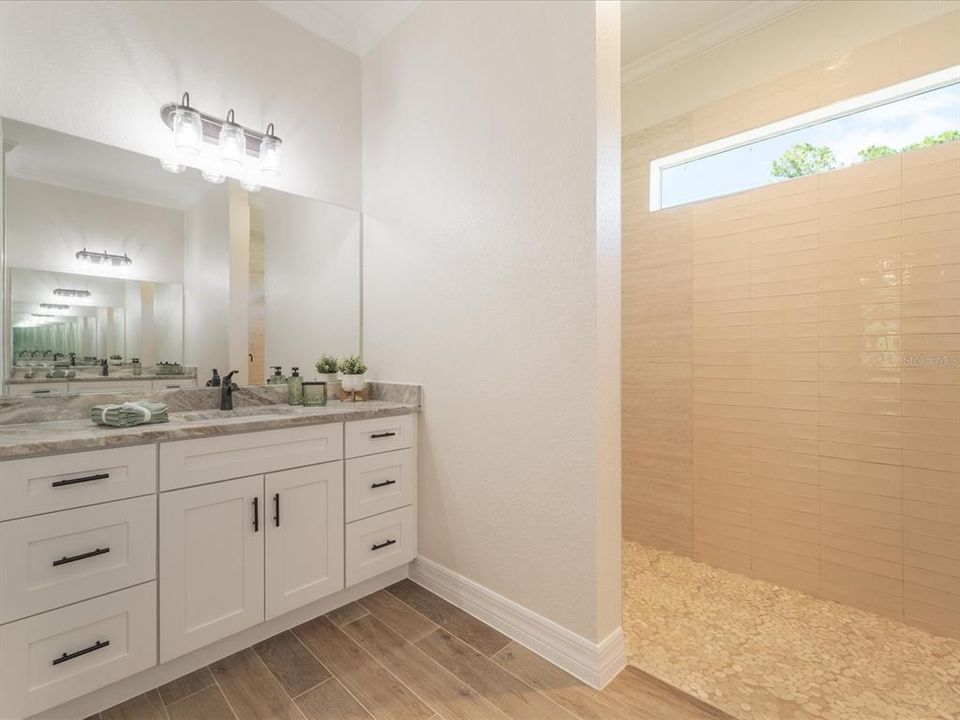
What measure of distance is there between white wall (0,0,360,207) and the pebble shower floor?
2635 millimetres

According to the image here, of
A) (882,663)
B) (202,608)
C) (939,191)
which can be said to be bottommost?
(882,663)

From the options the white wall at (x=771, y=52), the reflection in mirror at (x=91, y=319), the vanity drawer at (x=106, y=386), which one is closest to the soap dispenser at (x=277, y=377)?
the reflection in mirror at (x=91, y=319)

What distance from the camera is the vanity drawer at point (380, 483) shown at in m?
2.00

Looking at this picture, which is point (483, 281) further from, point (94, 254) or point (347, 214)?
point (94, 254)

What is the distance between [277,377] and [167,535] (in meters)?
0.97

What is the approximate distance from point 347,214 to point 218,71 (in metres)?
0.84

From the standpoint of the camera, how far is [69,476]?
134cm

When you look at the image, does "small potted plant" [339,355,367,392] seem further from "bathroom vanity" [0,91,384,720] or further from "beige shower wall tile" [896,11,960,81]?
"beige shower wall tile" [896,11,960,81]

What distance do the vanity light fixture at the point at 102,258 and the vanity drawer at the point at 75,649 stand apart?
1.32 meters

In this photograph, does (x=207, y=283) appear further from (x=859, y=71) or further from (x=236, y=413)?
(x=859, y=71)

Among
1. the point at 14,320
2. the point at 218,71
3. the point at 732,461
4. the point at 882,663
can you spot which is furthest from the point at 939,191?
the point at 14,320

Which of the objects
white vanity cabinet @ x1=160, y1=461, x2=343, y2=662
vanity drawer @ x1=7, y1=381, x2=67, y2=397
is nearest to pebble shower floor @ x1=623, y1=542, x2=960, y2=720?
white vanity cabinet @ x1=160, y1=461, x2=343, y2=662

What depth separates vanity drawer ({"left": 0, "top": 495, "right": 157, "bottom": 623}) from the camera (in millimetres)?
1247
